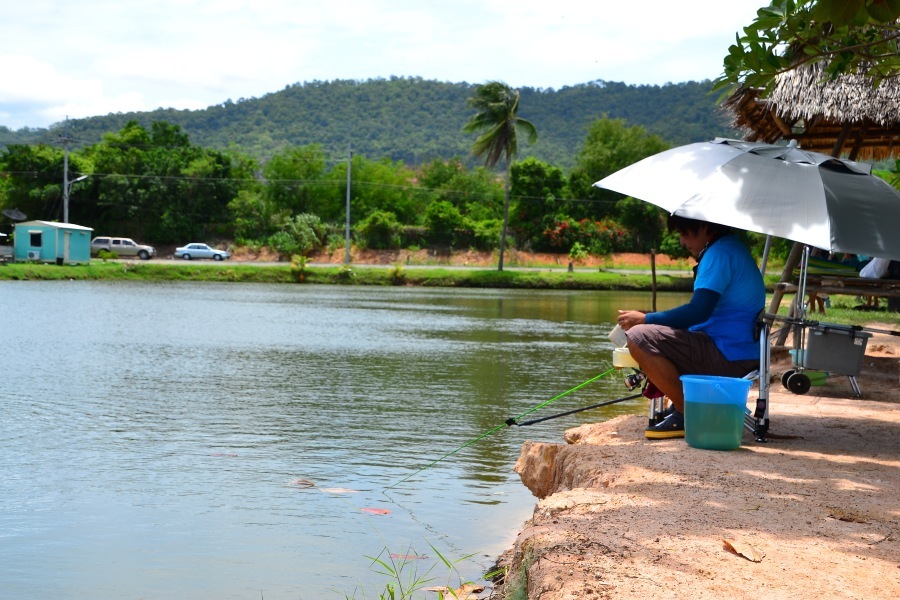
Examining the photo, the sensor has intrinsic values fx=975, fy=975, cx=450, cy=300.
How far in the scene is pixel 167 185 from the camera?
2254 inches

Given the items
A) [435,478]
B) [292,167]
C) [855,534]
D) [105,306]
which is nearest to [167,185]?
[292,167]

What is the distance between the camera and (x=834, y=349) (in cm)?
740

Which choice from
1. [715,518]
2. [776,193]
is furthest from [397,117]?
[715,518]

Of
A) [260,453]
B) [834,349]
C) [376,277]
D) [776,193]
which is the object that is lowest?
[260,453]

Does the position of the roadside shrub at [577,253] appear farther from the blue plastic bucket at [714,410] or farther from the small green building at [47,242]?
the blue plastic bucket at [714,410]

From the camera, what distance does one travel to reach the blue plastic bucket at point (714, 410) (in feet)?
17.2

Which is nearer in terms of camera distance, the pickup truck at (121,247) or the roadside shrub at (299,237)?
the pickup truck at (121,247)

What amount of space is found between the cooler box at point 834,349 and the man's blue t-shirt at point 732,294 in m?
1.79

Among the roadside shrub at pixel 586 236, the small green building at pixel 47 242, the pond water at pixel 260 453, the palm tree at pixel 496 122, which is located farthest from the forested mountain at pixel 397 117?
the pond water at pixel 260 453

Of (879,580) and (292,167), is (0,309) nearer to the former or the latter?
(879,580)

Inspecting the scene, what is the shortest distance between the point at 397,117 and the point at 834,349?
443 ft

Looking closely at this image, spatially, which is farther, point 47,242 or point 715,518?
point 47,242

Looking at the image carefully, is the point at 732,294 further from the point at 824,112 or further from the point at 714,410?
the point at 824,112

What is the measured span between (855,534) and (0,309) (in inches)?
887
